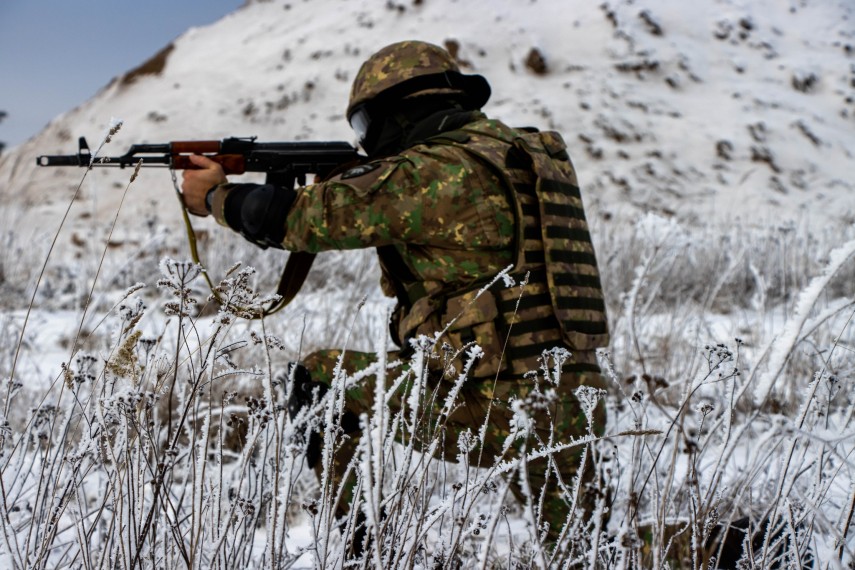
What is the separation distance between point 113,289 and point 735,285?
4455 mm

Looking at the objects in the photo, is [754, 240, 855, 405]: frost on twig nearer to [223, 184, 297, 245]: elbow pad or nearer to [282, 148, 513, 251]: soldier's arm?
[282, 148, 513, 251]: soldier's arm

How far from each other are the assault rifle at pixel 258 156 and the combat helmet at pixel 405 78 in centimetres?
17

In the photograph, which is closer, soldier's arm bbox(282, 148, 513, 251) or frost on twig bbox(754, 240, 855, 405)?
frost on twig bbox(754, 240, 855, 405)

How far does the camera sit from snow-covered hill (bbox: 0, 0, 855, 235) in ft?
30.4

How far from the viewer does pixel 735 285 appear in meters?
4.91

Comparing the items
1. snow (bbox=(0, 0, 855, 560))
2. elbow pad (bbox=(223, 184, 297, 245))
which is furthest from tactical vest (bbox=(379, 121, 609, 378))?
snow (bbox=(0, 0, 855, 560))

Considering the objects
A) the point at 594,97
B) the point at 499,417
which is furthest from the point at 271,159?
the point at 594,97

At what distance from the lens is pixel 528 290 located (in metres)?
1.80

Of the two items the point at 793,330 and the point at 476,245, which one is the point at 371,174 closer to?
the point at 476,245

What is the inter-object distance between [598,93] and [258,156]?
9308mm

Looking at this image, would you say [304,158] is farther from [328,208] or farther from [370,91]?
[328,208]

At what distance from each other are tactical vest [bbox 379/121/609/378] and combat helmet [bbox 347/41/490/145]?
26 centimetres

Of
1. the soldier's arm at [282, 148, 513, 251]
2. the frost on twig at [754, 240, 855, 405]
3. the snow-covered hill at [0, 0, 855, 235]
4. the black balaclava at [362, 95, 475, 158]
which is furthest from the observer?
the snow-covered hill at [0, 0, 855, 235]

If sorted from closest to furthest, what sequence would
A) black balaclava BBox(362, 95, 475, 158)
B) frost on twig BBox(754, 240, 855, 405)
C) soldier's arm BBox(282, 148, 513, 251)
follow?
frost on twig BBox(754, 240, 855, 405) < soldier's arm BBox(282, 148, 513, 251) < black balaclava BBox(362, 95, 475, 158)
